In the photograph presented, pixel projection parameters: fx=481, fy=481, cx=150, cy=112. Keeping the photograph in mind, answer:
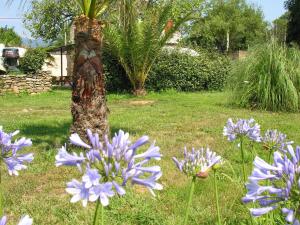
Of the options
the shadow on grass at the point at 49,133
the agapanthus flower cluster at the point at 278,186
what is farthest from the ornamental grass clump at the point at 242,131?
the shadow on grass at the point at 49,133

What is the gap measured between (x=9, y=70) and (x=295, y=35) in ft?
55.8

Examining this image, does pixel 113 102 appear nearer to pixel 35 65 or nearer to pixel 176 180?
pixel 35 65

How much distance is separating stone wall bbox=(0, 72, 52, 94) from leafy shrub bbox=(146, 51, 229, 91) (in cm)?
460

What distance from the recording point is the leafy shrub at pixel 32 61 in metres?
22.3

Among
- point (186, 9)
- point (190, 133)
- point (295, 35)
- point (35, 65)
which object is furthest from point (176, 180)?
point (186, 9)

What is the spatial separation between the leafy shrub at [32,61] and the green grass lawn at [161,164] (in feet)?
29.3

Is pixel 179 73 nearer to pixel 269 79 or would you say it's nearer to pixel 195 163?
pixel 269 79

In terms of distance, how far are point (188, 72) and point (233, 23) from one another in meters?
35.8

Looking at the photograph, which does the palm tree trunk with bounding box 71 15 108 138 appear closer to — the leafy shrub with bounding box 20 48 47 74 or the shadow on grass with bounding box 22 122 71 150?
the shadow on grass with bounding box 22 122 71 150

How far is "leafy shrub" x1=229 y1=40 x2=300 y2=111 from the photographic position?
12453mm

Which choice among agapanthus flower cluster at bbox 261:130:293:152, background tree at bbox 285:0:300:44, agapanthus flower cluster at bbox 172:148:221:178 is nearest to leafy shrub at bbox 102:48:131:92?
background tree at bbox 285:0:300:44

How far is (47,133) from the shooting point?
8703mm

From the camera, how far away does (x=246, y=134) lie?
9.54 ft

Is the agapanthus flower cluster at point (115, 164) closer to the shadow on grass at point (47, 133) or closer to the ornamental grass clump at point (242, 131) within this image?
the ornamental grass clump at point (242, 131)
